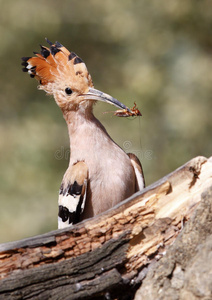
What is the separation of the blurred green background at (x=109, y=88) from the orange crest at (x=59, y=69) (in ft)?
6.41

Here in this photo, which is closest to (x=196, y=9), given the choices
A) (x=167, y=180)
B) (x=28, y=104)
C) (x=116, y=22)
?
(x=116, y=22)

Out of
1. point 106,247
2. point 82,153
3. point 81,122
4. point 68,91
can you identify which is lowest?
point 106,247

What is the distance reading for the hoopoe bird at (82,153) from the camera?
2.23m

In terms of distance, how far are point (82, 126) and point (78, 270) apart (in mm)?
852

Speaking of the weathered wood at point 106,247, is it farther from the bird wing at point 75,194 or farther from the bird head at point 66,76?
the bird head at point 66,76

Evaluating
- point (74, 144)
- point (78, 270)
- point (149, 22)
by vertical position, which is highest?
point (149, 22)

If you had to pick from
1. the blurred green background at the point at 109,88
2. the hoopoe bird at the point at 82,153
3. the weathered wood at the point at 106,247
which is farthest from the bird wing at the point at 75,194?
the blurred green background at the point at 109,88

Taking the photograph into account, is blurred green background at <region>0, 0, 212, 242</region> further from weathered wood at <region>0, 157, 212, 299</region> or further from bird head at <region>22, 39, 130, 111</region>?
weathered wood at <region>0, 157, 212, 299</region>

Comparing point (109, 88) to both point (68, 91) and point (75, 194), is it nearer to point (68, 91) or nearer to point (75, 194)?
point (68, 91)

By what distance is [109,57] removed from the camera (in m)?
4.86

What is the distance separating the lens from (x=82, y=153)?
2.30 meters

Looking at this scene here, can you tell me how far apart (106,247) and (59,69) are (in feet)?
3.21

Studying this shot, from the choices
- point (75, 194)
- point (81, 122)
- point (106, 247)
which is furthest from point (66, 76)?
point (106, 247)

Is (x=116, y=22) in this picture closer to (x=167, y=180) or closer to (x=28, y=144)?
(x=28, y=144)
